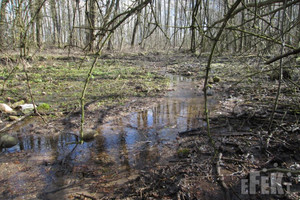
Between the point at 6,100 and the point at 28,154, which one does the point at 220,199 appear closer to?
the point at 28,154

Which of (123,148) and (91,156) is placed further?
(123,148)

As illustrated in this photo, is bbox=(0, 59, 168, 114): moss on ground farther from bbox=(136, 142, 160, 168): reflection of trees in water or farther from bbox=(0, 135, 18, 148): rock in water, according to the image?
bbox=(136, 142, 160, 168): reflection of trees in water

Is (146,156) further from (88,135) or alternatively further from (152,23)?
(152,23)

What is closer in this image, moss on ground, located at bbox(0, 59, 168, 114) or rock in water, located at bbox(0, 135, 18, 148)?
rock in water, located at bbox(0, 135, 18, 148)

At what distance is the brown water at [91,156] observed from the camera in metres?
2.84

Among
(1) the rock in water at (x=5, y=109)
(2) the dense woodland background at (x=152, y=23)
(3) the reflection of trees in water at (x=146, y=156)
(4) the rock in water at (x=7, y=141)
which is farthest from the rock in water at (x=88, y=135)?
(1) the rock in water at (x=5, y=109)

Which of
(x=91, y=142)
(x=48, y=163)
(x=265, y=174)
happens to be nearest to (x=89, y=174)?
(x=48, y=163)

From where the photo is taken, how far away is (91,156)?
3572mm

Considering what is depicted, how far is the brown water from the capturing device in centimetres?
284

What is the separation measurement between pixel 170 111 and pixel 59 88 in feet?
14.5

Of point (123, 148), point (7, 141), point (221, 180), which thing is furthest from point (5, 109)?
point (221, 180)

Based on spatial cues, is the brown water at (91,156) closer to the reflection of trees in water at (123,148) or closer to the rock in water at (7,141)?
the reflection of trees in water at (123,148)

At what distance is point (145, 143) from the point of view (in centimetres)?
403

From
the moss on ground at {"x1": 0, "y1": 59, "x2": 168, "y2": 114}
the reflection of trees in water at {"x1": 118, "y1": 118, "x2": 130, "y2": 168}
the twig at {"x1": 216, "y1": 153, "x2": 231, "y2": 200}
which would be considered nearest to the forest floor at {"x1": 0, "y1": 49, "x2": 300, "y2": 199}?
the twig at {"x1": 216, "y1": 153, "x2": 231, "y2": 200}
